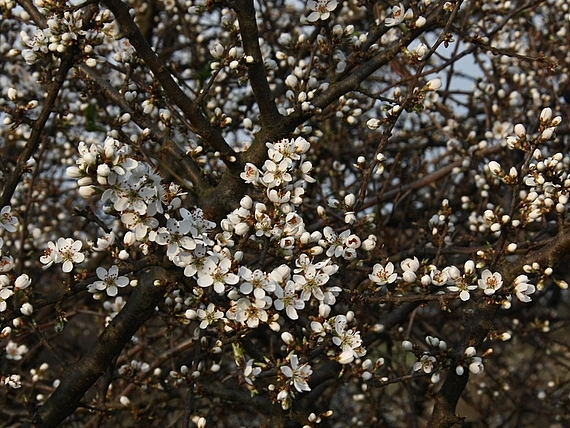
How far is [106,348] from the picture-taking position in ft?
8.63

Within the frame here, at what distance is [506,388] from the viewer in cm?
508

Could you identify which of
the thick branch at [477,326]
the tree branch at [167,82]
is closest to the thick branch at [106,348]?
the tree branch at [167,82]

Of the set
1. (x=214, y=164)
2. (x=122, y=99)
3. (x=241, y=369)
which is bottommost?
(x=241, y=369)

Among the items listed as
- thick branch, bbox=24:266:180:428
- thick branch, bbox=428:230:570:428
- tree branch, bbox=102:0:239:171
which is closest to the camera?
tree branch, bbox=102:0:239:171

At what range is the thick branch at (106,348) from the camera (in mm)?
2532

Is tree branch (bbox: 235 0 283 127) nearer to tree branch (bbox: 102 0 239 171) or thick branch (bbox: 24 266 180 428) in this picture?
tree branch (bbox: 102 0 239 171)

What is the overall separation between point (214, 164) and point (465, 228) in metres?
2.07

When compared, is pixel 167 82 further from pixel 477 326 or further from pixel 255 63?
pixel 477 326

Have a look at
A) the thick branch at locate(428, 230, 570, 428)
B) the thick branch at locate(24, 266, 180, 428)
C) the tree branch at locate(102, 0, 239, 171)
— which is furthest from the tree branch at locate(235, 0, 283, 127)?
the thick branch at locate(428, 230, 570, 428)

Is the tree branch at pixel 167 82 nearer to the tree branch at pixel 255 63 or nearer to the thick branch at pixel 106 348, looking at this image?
the tree branch at pixel 255 63

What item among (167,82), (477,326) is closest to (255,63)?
(167,82)

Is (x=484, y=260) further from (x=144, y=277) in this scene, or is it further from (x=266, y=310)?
(x=144, y=277)

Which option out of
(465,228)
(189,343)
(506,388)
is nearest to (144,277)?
(189,343)

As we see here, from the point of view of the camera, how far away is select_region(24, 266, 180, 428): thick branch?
2532mm
